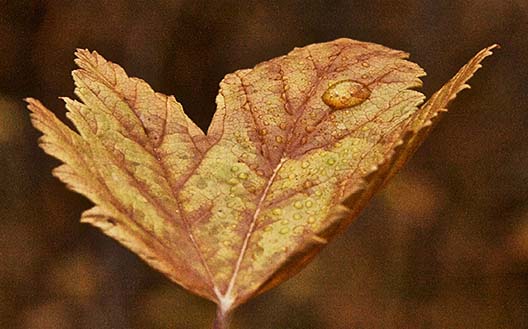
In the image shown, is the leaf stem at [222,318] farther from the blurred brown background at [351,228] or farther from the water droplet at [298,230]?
the blurred brown background at [351,228]

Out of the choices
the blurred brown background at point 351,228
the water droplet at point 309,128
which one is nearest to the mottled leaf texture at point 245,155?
the water droplet at point 309,128

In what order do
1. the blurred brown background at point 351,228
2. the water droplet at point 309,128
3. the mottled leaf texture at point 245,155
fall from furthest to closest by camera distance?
the blurred brown background at point 351,228 → the water droplet at point 309,128 → the mottled leaf texture at point 245,155

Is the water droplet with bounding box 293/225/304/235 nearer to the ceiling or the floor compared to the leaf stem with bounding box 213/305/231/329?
nearer to the ceiling

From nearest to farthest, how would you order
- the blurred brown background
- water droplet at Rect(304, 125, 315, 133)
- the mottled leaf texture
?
the mottled leaf texture → water droplet at Rect(304, 125, 315, 133) → the blurred brown background

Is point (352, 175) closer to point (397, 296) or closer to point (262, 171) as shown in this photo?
point (262, 171)

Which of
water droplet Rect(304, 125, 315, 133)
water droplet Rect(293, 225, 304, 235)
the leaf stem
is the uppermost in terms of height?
water droplet Rect(304, 125, 315, 133)

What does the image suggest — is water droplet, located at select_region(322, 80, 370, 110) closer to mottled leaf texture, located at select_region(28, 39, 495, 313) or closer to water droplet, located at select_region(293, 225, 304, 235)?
mottled leaf texture, located at select_region(28, 39, 495, 313)

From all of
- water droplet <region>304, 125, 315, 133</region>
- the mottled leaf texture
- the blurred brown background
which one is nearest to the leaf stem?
the mottled leaf texture
